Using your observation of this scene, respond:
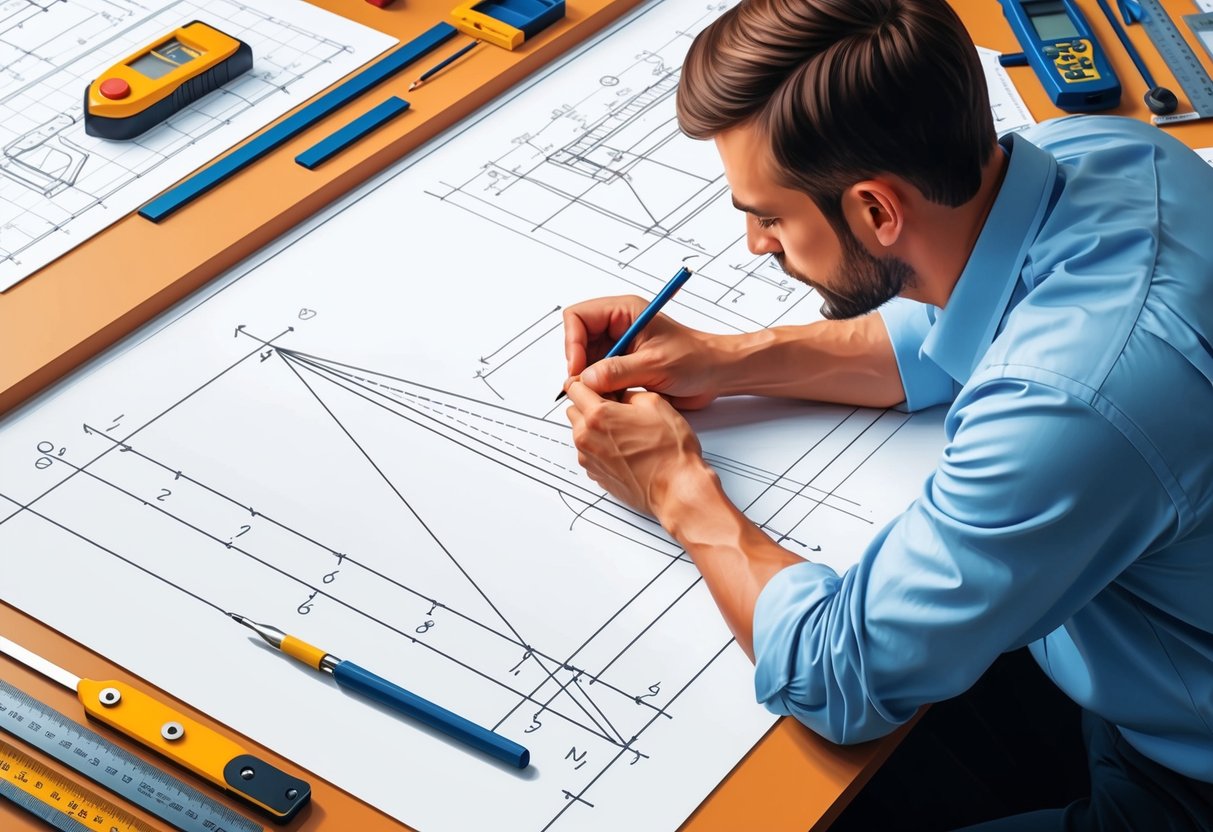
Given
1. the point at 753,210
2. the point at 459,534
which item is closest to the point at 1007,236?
the point at 753,210

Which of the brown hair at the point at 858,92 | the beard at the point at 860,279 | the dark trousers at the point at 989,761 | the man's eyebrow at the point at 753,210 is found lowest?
the dark trousers at the point at 989,761

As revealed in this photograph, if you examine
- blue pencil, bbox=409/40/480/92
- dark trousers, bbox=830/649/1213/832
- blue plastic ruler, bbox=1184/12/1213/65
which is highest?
blue plastic ruler, bbox=1184/12/1213/65

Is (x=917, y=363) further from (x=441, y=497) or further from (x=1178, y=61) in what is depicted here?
(x=1178, y=61)

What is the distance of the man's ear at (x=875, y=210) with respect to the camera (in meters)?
1.17

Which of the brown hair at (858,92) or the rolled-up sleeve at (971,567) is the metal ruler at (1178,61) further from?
the rolled-up sleeve at (971,567)

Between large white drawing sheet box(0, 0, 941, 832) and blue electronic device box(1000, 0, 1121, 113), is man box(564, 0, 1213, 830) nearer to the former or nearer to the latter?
large white drawing sheet box(0, 0, 941, 832)

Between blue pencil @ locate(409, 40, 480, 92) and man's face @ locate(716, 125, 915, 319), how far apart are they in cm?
74

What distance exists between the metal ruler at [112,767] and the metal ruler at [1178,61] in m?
1.53

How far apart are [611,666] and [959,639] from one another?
0.31m

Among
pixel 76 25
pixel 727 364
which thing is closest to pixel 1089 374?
pixel 727 364

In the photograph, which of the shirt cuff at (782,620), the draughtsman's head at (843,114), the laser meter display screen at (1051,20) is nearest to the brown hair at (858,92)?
the draughtsman's head at (843,114)

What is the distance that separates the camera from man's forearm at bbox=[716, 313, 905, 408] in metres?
1.46

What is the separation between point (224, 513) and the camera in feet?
4.39

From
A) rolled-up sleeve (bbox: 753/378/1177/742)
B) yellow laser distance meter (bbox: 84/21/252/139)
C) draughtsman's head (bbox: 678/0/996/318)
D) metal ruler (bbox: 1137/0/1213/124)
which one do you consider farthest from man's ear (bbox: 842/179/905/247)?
yellow laser distance meter (bbox: 84/21/252/139)
